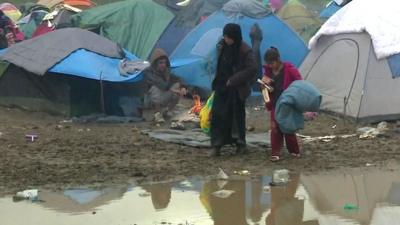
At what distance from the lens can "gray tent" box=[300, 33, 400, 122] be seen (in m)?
11.2

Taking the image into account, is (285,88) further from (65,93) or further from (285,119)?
(65,93)

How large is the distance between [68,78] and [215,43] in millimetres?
3224

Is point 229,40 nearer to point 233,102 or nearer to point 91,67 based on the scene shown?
point 233,102

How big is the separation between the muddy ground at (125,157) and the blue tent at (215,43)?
2774 mm

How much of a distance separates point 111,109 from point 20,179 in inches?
186

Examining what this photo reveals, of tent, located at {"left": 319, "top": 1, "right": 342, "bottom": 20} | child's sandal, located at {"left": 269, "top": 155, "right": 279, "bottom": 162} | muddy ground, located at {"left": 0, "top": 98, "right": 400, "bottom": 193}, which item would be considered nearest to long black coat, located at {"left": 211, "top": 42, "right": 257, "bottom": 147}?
muddy ground, located at {"left": 0, "top": 98, "right": 400, "bottom": 193}

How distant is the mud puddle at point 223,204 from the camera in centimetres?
612

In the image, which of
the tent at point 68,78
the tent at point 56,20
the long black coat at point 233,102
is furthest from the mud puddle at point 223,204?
the tent at point 56,20

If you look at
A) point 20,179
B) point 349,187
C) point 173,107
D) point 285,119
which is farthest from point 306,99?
point 173,107

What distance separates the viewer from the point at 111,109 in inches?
471

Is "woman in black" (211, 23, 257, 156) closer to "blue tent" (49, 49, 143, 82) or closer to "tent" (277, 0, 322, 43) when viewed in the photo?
"blue tent" (49, 49, 143, 82)

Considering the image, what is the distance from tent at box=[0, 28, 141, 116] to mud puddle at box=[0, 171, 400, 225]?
15.6 ft

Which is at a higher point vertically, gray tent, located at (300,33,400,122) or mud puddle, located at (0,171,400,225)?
gray tent, located at (300,33,400,122)

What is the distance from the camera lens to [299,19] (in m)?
19.9
